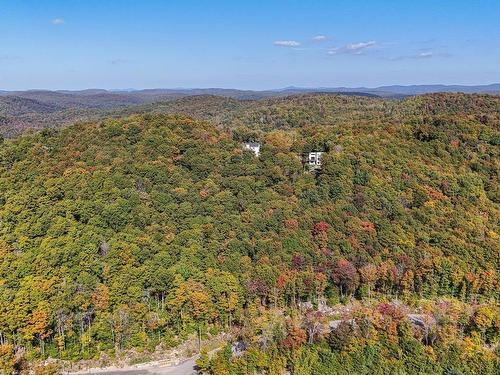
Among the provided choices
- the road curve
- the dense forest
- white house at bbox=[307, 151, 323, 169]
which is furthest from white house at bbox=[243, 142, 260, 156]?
the road curve

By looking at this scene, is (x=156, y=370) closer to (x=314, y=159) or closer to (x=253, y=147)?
(x=253, y=147)

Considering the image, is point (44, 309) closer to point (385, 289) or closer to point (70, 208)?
point (70, 208)

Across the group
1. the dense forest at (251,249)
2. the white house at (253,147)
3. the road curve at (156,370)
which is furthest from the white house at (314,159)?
the road curve at (156,370)

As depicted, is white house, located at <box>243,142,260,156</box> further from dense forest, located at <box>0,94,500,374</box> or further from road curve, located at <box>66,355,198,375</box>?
road curve, located at <box>66,355,198,375</box>

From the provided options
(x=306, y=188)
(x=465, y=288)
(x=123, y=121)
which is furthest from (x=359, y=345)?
(x=123, y=121)

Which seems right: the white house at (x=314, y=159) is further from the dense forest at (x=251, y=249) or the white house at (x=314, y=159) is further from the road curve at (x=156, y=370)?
the road curve at (x=156, y=370)
